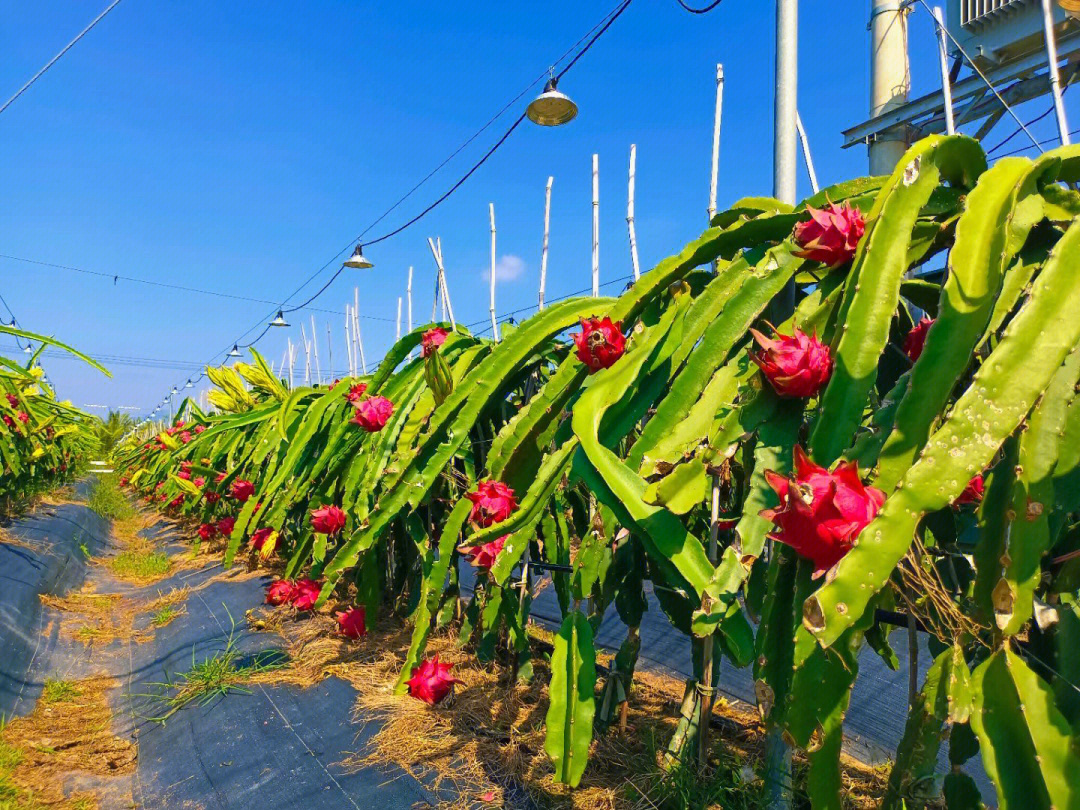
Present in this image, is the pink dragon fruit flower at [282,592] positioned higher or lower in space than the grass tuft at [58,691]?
higher

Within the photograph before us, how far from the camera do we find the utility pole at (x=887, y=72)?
2.97 meters

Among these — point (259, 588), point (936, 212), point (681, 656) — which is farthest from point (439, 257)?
point (936, 212)

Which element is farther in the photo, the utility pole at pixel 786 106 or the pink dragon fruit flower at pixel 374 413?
the pink dragon fruit flower at pixel 374 413

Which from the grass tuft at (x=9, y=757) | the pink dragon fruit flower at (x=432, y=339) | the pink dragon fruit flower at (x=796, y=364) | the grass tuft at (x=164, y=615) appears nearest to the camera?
the pink dragon fruit flower at (x=796, y=364)

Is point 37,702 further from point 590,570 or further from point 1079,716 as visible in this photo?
point 1079,716

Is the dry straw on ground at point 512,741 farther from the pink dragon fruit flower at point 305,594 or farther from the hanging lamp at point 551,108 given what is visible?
the hanging lamp at point 551,108

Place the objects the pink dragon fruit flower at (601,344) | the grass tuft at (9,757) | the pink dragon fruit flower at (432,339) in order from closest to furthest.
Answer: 1. the pink dragon fruit flower at (601,344)
2. the pink dragon fruit flower at (432,339)
3. the grass tuft at (9,757)

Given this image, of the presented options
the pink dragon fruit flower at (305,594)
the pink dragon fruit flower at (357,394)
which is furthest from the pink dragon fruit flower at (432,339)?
the pink dragon fruit flower at (305,594)

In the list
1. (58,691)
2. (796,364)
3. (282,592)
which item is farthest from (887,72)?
(58,691)

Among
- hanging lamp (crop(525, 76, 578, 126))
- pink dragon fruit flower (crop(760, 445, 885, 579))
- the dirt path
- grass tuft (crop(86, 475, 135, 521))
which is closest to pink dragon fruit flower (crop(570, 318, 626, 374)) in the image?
pink dragon fruit flower (crop(760, 445, 885, 579))

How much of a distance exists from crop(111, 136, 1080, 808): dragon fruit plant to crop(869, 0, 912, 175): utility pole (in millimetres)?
1927

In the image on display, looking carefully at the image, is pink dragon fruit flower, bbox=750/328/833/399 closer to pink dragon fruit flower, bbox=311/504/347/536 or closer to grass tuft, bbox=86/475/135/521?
pink dragon fruit flower, bbox=311/504/347/536

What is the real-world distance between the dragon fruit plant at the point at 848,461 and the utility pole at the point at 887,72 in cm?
193

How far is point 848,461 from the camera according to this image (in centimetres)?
82
